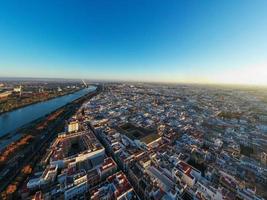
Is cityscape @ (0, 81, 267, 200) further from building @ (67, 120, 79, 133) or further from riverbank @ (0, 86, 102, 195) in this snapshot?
building @ (67, 120, 79, 133)

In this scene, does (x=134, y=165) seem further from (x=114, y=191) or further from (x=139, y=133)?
(x=139, y=133)

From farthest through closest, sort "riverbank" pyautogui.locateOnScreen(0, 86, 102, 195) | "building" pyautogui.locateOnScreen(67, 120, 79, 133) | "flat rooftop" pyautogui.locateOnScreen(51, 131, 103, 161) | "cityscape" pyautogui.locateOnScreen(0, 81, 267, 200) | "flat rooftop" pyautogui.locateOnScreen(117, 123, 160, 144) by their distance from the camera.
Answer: "building" pyautogui.locateOnScreen(67, 120, 79, 133) < "flat rooftop" pyautogui.locateOnScreen(117, 123, 160, 144) < "flat rooftop" pyautogui.locateOnScreen(51, 131, 103, 161) < "riverbank" pyautogui.locateOnScreen(0, 86, 102, 195) < "cityscape" pyautogui.locateOnScreen(0, 81, 267, 200)

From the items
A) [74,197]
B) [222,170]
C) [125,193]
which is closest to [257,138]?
[222,170]

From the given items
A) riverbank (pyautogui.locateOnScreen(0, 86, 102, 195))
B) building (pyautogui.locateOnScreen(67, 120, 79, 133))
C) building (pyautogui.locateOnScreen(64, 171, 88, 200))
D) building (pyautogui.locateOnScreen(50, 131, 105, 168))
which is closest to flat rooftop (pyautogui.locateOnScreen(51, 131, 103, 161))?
building (pyautogui.locateOnScreen(50, 131, 105, 168))

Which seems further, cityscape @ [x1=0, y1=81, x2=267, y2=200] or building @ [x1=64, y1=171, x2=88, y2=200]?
cityscape @ [x1=0, y1=81, x2=267, y2=200]

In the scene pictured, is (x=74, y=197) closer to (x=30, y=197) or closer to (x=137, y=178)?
(x=30, y=197)

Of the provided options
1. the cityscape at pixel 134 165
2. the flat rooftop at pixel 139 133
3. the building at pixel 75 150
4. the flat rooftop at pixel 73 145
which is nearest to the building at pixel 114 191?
the cityscape at pixel 134 165

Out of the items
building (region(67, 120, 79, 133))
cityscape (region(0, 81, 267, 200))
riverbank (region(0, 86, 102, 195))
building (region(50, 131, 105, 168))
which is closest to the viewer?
cityscape (region(0, 81, 267, 200))

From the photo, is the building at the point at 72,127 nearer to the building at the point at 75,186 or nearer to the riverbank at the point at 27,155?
the riverbank at the point at 27,155

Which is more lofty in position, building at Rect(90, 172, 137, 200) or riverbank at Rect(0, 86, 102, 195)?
building at Rect(90, 172, 137, 200)

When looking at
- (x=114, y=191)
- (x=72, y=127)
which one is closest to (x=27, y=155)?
(x=72, y=127)

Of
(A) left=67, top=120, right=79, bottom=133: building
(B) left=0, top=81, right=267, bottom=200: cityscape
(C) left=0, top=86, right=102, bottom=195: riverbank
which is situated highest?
(A) left=67, top=120, right=79, bottom=133: building
